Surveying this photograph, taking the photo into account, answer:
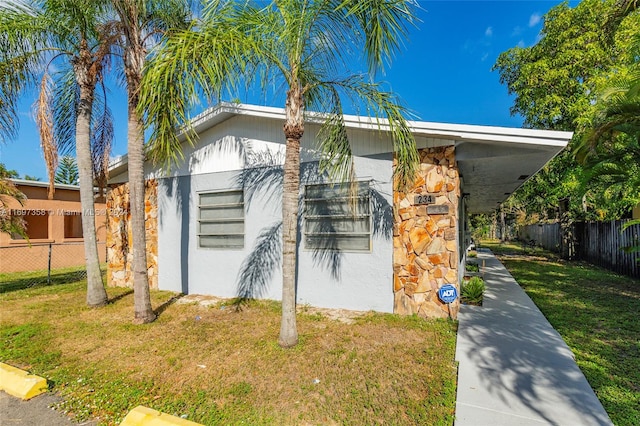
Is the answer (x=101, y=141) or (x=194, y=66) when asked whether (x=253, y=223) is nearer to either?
(x=194, y=66)

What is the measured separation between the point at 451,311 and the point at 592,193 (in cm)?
1288

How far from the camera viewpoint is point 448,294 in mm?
5469

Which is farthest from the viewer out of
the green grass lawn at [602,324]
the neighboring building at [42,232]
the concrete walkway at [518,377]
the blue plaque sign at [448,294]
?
the neighboring building at [42,232]

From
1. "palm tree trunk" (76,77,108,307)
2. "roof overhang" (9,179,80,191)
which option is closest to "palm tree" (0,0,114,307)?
"palm tree trunk" (76,77,108,307)

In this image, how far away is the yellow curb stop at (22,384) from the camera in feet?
11.4

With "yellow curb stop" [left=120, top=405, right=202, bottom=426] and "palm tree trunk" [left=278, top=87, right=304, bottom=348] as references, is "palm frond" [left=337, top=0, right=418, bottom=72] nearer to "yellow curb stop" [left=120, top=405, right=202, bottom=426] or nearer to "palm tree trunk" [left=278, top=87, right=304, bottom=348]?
"palm tree trunk" [left=278, top=87, right=304, bottom=348]

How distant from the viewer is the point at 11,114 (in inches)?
253

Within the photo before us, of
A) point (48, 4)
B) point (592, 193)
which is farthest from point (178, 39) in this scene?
point (592, 193)

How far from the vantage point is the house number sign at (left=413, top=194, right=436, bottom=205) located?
18.9 feet

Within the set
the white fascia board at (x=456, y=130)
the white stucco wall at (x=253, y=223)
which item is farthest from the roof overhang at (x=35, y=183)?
the white fascia board at (x=456, y=130)

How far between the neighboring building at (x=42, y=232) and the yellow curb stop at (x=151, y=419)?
38.9 feet

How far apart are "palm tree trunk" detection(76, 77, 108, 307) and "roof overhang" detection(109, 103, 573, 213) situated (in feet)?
7.05

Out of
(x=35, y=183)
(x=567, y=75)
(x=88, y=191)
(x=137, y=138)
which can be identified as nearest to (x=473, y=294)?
(x=137, y=138)

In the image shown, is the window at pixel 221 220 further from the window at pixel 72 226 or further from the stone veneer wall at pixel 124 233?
the window at pixel 72 226
